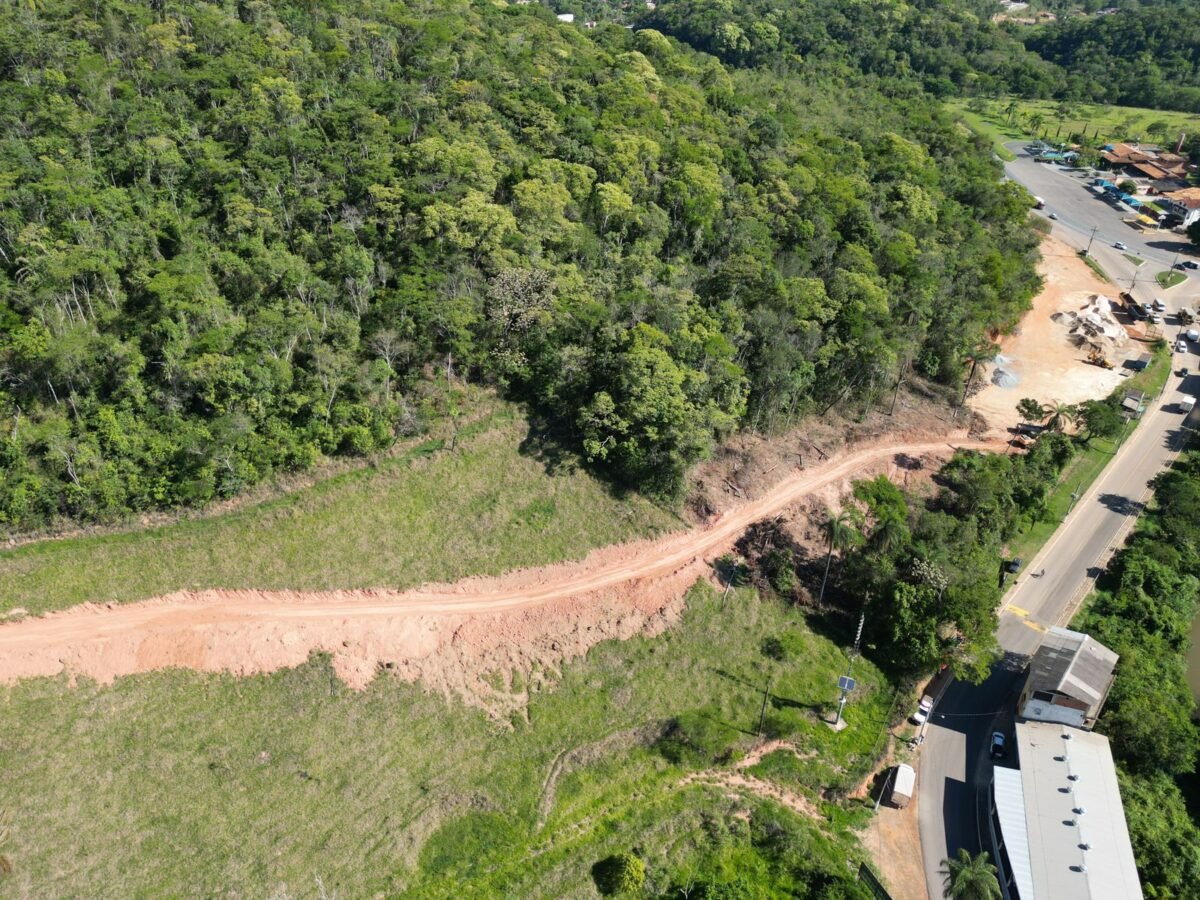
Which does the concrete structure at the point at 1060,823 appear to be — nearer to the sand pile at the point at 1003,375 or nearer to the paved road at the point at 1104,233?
the sand pile at the point at 1003,375

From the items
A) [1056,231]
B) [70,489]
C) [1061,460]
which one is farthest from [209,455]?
[1056,231]

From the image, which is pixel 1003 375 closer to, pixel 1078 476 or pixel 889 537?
pixel 1078 476

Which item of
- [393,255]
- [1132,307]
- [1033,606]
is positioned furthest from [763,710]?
[1132,307]

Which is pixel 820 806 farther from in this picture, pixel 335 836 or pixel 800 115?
pixel 800 115

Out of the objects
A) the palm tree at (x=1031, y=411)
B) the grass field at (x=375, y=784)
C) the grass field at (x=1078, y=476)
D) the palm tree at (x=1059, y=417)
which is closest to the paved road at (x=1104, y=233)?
the grass field at (x=1078, y=476)

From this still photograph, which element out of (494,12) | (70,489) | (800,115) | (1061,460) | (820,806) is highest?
(494,12)

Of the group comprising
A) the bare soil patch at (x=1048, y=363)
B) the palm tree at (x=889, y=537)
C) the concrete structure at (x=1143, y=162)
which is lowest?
the bare soil patch at (x=1048, y=363)

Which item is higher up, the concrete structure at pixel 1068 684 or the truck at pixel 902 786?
the concrete structure at pixel 1068 684
